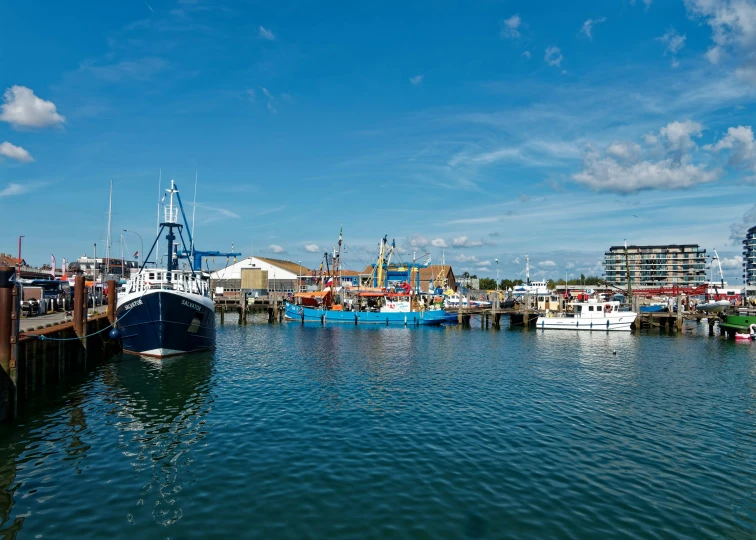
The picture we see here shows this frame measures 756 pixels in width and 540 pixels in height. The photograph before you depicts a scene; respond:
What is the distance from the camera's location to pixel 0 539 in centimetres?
1137

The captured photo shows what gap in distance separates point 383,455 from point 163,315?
25886mm

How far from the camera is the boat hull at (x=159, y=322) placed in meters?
36.5

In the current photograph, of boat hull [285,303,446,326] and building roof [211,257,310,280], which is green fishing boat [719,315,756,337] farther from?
building roof [211,257,310,280]

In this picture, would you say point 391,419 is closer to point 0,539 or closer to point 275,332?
point 0,539

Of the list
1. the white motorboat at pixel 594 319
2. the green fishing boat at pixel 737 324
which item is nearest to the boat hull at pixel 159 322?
the white motorboat at pixel 594 319

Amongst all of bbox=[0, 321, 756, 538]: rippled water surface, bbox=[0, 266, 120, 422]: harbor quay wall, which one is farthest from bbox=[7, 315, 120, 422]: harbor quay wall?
bbox=[0, 321, 756, 538]: rippled water surface

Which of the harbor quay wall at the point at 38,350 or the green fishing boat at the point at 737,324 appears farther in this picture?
the green fishing boat at the point at 737,324

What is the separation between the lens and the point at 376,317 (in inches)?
3027

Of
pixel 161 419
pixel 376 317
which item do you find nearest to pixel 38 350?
pixel 161 419

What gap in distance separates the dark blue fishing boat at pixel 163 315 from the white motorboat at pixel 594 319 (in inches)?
1909

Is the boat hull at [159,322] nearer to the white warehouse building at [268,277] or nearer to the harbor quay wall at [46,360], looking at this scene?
the harbor quay wall at [46,360]

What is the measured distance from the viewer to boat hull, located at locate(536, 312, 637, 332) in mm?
65250

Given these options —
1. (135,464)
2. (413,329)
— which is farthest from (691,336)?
(135,464)

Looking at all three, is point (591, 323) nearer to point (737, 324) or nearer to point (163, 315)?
point (737, 324)
